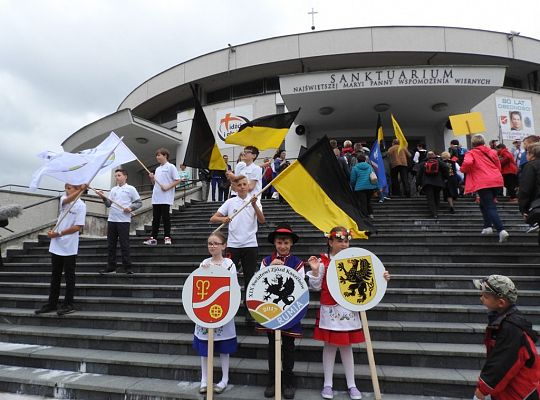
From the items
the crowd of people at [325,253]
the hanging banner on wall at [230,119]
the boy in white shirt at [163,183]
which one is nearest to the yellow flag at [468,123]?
the crowd of people at [325,253]

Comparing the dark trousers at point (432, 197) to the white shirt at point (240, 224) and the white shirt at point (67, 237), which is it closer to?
the white shirt at point (240, 224)

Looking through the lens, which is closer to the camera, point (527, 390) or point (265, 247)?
point (527, 390)

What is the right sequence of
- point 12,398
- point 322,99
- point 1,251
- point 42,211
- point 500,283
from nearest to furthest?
point 500,283
point 12,398
point 1,251
point 42,211
point 322,99

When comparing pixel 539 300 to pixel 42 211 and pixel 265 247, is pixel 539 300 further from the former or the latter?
pixel 42 211

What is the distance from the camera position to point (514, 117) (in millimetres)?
16984

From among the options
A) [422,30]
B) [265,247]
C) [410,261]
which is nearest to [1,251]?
[265,247]

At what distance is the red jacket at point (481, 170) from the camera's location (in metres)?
6.39

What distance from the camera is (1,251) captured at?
821cm

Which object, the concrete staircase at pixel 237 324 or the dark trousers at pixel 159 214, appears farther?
the dark trousers at pixel 159 214

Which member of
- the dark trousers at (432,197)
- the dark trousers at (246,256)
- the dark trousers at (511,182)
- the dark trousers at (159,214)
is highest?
the dark trousers at (511,182)

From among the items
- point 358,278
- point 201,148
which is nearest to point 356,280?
point 358,278

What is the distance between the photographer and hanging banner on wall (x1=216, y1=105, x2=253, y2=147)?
1817 cm

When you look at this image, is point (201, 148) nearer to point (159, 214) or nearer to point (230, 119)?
point (159, 214)

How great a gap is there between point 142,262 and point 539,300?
6580 millimetres
